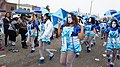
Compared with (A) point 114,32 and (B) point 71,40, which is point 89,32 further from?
(B) point 71,40


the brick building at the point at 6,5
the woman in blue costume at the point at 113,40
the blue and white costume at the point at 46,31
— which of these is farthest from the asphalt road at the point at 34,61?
the brick building at the point at 6,5

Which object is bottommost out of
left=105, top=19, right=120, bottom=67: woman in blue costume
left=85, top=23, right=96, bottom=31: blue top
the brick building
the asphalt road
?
the asphalt road

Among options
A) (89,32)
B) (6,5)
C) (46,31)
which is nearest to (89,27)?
(89,32)

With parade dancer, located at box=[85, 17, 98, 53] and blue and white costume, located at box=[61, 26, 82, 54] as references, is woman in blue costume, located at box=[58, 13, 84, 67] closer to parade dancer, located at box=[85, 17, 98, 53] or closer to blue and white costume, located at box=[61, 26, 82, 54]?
blue and white costume, located at box=[61, 26, 82, 54]

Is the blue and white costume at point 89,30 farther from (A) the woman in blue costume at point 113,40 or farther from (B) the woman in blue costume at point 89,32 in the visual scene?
(A) the woman in blue costume at point 113,40

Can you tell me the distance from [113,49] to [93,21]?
4.21 metres

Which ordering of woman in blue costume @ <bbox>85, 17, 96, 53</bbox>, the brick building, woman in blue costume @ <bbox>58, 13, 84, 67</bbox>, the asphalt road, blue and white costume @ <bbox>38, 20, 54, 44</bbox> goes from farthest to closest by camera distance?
the brick building
woman in blue costume @ <bbox>85, 17, 96, 53</bbox>
the asphalt road
blue and white costume @ <bbox>38, 20, 54, 44</bbox>
woman in blue costume @ <bbox>58, 13, 84, 67</bbox>

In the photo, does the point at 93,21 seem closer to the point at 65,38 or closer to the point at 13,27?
the point at 13,27

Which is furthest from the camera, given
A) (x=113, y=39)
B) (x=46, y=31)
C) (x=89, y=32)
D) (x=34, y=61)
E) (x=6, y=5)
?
(x=6, y=5)

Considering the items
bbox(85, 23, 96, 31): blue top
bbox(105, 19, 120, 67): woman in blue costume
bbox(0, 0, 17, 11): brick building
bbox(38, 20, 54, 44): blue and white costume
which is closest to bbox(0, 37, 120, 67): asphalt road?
bbox(105, 19, 120, 67): woman in blue costume

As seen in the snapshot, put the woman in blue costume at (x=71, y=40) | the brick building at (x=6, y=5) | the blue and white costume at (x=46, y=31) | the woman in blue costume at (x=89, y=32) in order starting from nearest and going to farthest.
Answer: the woman in blue costume at (x=71, y=40)
the blue and white costume at (x=46, y=31)
the woman in blue costume at (x=89, y=32)
the brick building at (x=6, y=5)

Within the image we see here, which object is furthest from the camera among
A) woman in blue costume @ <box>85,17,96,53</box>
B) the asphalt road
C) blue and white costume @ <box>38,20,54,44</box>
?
woman in blue costume @ <box>85,17,96,53</box>

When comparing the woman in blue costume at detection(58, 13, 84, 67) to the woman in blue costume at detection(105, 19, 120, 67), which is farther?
the woman in blue costume at detection(105, 19, 120, 67)

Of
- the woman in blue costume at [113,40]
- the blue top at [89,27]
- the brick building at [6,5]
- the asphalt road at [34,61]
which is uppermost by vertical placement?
the brick building at [6,5]
